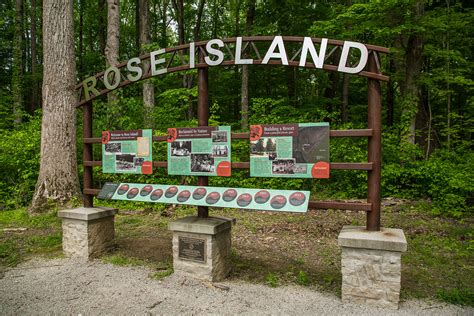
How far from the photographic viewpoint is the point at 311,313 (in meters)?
3.41

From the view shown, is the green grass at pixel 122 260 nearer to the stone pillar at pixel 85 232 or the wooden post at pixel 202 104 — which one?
the stone pillar at pixel 85 232

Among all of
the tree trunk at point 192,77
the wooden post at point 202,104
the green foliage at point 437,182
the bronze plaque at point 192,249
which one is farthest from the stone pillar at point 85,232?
the tree trunk at point 192,77

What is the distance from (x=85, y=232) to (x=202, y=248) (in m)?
2.03

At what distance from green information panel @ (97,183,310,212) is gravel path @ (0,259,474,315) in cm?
99

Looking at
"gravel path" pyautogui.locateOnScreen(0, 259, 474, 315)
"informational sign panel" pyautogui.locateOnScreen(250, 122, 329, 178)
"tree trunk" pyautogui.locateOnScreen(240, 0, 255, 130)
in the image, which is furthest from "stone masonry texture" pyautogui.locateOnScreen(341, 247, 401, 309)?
"tree trunk" pyautogui.locateOnScreen(240, 0, 255, 130)

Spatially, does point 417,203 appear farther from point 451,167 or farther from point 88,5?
point 88,5

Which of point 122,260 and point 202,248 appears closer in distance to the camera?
point 202,248

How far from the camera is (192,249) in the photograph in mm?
4301

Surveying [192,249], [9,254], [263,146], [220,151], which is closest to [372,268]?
[263,146]

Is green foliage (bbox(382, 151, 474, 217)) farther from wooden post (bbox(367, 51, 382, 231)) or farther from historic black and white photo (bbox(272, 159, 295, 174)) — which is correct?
historic black and white photo (bbox(272, 159, 295, 174))

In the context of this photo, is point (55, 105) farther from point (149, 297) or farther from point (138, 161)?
point (149, 297)

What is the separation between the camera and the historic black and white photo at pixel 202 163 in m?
4.49

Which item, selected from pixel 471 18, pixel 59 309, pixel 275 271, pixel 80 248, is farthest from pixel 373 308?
pixel 471 18

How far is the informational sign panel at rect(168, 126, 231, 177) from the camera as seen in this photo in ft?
14.5
